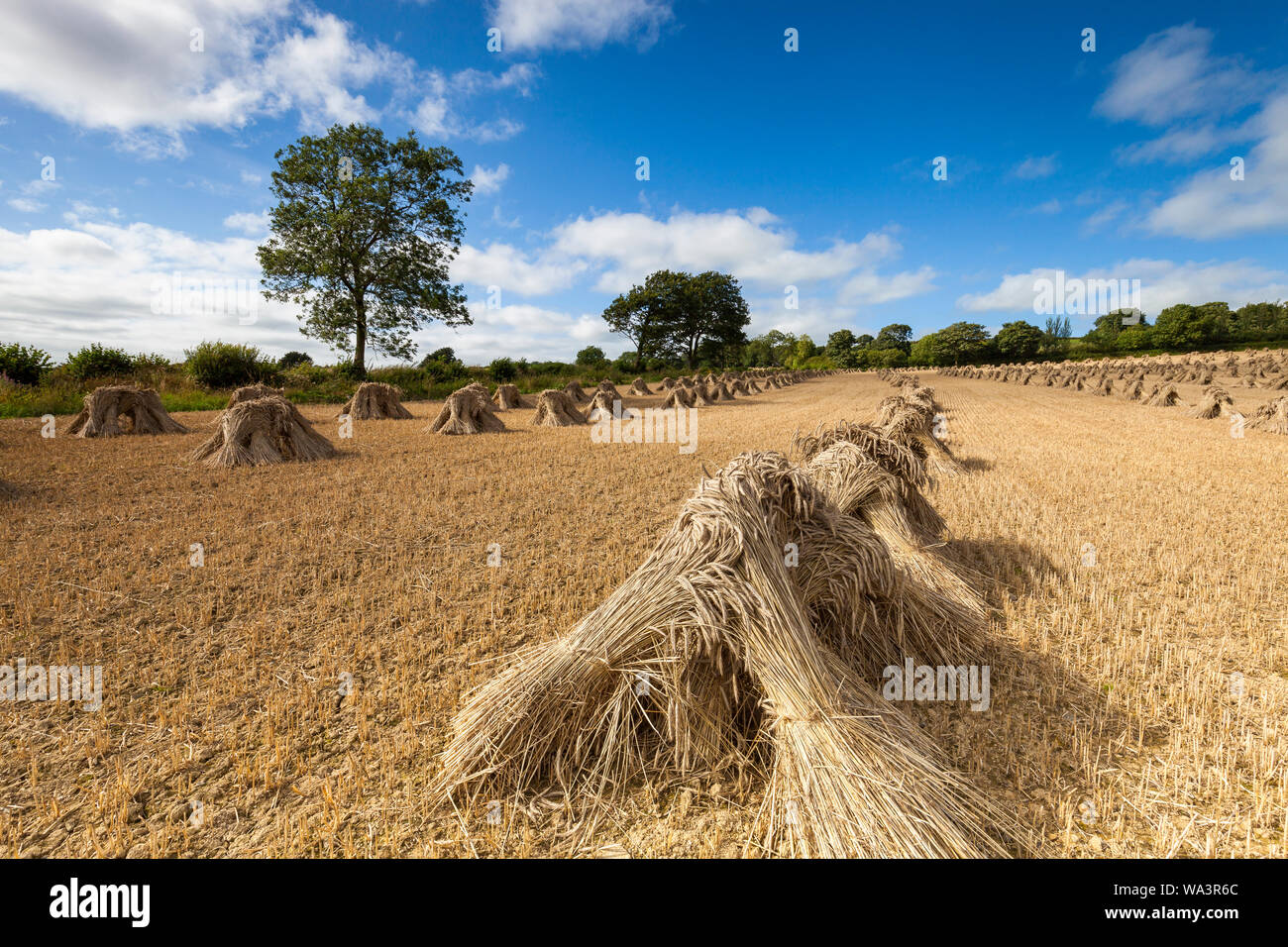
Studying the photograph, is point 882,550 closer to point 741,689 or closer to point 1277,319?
point 741,689

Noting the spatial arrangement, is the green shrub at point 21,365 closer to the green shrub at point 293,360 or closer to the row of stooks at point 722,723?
the green shrub at point 293,360

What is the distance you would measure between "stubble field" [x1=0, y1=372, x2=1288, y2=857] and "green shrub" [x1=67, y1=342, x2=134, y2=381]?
18.0 metres

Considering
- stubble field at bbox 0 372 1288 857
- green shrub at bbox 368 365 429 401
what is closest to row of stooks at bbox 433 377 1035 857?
stubble field at bbox 0 372 1288 857

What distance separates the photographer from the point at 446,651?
4.15 meters

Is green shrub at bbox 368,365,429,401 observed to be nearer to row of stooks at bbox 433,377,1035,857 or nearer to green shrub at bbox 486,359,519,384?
green shrub at bbox 486,359,519,384

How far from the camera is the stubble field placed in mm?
2475

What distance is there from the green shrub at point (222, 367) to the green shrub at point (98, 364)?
7.17 ft

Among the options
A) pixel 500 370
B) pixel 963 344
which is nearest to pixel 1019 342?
pixel 963 344

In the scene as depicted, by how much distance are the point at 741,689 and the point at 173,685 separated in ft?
13.4

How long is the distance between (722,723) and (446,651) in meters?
2.48

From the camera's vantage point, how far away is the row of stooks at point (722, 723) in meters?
2.20

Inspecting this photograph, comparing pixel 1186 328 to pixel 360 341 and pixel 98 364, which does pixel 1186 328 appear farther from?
pixel 98 364

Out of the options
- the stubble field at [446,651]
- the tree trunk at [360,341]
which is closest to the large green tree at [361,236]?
the tree trunk at [360,341]
